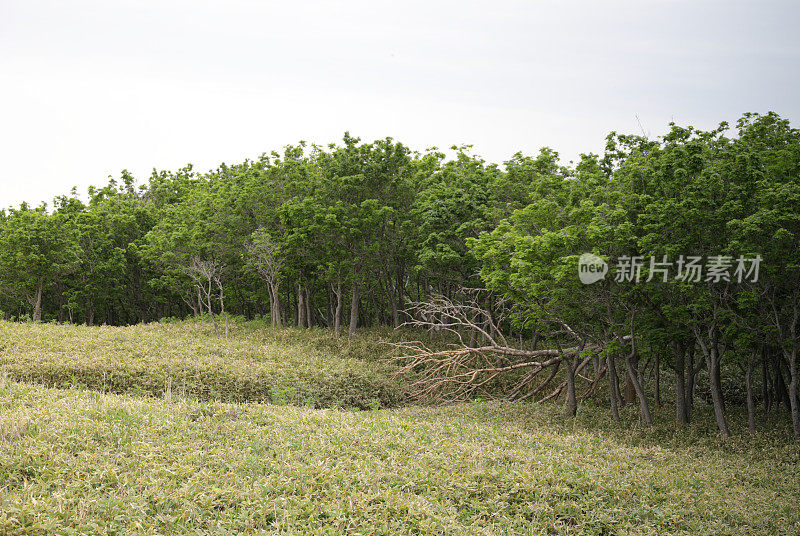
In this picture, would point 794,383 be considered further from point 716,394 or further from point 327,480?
point 327,480

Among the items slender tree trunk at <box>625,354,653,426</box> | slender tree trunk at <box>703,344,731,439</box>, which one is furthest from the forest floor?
slender tree trunk at <box>625,354,653,426</box>

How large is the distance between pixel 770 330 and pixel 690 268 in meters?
2.01

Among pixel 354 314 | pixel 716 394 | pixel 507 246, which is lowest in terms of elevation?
pixel 716 394

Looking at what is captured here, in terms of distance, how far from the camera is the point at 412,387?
64.7 feet

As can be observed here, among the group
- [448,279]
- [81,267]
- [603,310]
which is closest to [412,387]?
[448,279]

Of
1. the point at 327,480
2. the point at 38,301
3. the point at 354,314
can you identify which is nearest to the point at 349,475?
the point at 327,480

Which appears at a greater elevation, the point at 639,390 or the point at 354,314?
the point at 354,314

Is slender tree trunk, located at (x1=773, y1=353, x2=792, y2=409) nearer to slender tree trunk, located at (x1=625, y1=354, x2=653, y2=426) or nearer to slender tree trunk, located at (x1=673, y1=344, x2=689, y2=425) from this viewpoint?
slender tree trunk, located at (x1=673, y1=344, x2=689, y2=425)

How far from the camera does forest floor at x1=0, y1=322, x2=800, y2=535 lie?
5465 millimetres

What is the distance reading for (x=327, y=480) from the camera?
6445 mm

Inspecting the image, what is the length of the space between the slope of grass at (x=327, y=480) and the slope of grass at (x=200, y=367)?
4999 millimetres

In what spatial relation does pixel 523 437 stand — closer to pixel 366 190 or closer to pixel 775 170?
pixel 775 170

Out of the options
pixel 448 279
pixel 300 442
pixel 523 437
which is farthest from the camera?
pixel 448 279

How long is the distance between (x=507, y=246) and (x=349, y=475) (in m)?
9.50
